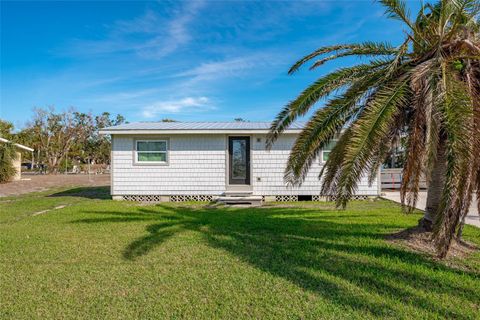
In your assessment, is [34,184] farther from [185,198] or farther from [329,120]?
[329,120]

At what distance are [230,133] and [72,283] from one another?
8546mm

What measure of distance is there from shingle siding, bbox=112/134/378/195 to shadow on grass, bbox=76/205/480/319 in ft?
11.0

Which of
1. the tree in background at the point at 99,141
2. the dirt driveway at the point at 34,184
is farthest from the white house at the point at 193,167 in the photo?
the tree in background at the point at 99,141

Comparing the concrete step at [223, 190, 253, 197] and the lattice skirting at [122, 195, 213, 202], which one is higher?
the concrete step at [223, 190, 253, 197]

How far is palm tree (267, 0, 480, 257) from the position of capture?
11.8ft

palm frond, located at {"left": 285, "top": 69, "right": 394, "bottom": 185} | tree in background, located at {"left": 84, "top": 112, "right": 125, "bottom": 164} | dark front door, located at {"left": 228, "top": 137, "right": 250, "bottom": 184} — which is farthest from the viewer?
tree in background, located at {"left": 84, "top": 112, "right": 125, "bottom": 164}

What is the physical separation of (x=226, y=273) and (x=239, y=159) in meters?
8.36

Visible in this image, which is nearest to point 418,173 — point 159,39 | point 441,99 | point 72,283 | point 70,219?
point 441,99

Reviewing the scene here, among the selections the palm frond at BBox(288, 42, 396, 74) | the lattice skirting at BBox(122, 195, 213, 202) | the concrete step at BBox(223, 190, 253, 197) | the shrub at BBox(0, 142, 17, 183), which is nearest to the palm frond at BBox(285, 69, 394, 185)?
the palm frond at BBox(288, 42, 396, 74)

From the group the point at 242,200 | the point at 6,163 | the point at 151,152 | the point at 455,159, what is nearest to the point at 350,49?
the point at 455,159

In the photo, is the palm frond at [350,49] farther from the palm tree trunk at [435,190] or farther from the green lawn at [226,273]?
the green lawn at [226,273]

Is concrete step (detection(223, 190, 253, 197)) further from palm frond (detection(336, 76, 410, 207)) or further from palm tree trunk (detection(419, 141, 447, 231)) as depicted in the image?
palm frond (detection(336, 76, 410, 207))

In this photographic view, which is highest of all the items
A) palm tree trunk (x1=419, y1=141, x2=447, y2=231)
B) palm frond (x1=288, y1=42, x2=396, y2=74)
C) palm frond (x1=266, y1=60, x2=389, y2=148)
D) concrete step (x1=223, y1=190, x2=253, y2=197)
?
palm frond (x1=288, y1=42, x2=396, y2=74)

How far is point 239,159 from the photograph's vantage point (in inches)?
486
